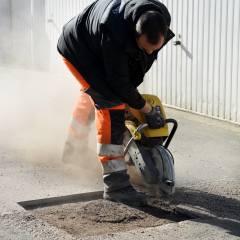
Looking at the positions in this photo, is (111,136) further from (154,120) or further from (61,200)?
(61,200)

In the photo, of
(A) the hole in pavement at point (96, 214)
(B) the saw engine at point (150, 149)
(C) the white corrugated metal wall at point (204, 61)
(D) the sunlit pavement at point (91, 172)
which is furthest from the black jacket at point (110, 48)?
(C) the white corrugated metal wall at point (204, 61)

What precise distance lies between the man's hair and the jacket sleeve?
0.84ft

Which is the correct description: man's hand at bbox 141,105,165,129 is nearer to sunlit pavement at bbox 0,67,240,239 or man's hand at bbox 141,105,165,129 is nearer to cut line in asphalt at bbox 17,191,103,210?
sunlit pavement at bbox 0,67,240,239

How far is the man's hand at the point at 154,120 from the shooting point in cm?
273

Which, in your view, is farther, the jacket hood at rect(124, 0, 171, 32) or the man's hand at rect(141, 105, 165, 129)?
the man's hand at rect(141, 105, 165, 129)

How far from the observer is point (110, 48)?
7.96ft

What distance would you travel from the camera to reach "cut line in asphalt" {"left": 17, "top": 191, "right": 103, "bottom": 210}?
2564mm

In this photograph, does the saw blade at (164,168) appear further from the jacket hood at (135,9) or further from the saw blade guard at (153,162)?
the jacket hood at (135,9)

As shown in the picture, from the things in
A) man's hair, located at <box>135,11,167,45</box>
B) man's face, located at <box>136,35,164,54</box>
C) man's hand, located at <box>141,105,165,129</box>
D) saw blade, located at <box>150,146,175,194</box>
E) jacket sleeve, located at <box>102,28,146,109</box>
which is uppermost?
man's hair, located at <box>135,11,167,45</box>

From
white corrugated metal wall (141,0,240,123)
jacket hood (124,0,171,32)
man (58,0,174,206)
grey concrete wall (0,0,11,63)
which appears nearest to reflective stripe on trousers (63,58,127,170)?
man (58,0,174,206)

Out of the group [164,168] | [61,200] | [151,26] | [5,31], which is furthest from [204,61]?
[5,31]

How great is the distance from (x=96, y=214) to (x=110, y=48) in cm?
121

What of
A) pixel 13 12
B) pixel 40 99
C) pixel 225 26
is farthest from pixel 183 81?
pixel 13 12

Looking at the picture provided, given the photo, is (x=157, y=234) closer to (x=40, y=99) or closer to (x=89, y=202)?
(x=89, y=202)
